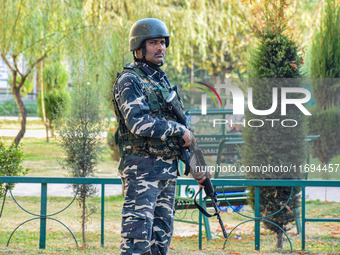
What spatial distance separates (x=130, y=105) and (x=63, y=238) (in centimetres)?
325

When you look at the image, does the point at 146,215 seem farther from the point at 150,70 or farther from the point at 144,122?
the point at 150,70

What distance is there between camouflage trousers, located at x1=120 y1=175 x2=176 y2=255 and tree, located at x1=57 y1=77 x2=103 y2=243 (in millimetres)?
2105

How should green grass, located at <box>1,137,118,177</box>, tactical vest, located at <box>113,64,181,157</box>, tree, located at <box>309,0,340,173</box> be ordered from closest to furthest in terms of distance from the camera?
tactical vest, located at <box>113,64,181,157</box>, tree, located at <box>309,0,340,173</box>, green grass, located at <box>1,137,118,177</box>

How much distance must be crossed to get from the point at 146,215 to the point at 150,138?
0.48 m

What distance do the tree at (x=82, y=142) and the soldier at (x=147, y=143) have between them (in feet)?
6.58

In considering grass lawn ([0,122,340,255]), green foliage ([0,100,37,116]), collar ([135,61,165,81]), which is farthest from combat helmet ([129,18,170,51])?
green foliage ([0,100,37,116])

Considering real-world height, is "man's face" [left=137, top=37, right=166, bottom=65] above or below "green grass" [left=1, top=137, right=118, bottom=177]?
above

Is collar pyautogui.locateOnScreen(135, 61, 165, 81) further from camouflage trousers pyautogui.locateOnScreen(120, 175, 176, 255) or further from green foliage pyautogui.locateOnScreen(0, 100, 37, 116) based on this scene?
green foliage pyautogui.locateOnScreen(0, 100, 37, 116)

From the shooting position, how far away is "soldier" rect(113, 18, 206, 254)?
2996mm

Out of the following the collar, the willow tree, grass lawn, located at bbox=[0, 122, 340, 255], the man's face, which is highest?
the willow tree

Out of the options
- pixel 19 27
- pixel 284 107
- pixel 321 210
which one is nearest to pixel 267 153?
pixel 284 107

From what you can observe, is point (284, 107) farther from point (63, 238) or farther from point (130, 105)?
point (63, 238)

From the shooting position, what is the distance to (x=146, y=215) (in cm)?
300

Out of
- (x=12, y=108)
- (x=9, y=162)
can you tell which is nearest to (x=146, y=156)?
(x=9, y=162)
